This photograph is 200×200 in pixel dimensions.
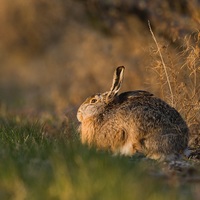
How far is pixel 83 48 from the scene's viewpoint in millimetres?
14242

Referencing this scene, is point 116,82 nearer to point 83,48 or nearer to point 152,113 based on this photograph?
point 152,113

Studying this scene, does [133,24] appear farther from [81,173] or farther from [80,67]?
[81,173]

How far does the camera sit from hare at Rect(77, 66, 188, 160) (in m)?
6.51

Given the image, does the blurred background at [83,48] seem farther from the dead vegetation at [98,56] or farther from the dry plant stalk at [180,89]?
the dry plant stalk at [180,89]

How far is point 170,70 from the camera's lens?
24.9ft

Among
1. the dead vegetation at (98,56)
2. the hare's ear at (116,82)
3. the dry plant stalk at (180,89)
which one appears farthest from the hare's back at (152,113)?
the dry plant stalk at (180,89)

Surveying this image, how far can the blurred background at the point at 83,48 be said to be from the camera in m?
10.7

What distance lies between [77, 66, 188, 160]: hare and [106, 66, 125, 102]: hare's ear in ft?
0.48

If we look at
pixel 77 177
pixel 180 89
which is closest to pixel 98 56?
pixel 180 89

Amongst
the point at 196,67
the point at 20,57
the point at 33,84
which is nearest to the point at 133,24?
the point at 196,67

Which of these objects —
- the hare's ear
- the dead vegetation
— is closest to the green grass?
the hare's ear

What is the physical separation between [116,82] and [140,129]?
2.58ft

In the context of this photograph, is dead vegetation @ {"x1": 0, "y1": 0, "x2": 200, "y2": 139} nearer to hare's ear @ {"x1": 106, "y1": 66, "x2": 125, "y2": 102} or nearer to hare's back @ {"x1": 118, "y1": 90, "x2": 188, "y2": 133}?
hare's ear @ {"x1": 106, "y1": 66, "x2": 125, "y2": 102}

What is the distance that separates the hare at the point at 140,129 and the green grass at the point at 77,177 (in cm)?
89
